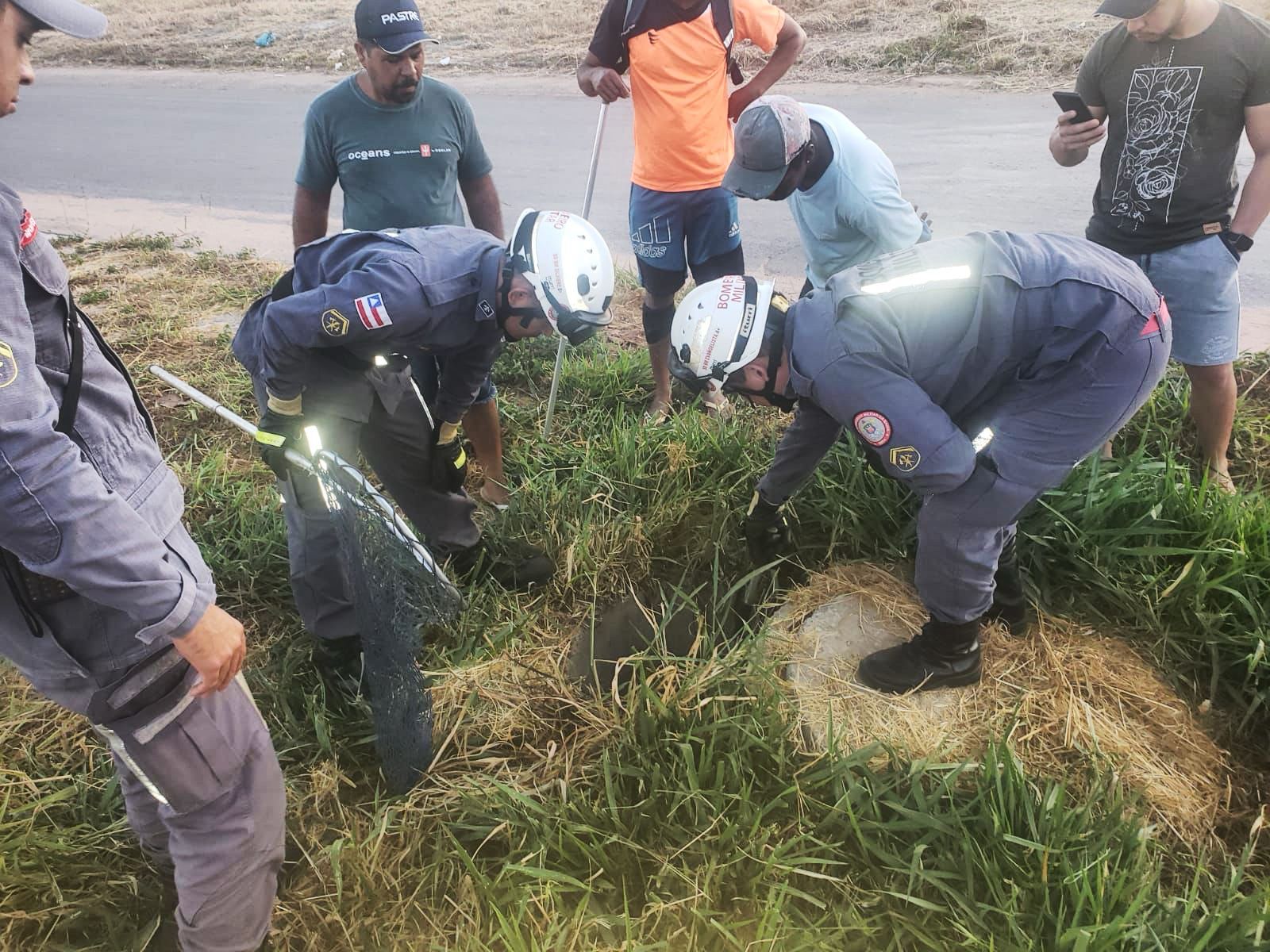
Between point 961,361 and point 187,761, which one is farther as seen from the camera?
point 961,361

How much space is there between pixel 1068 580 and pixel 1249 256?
3.63m

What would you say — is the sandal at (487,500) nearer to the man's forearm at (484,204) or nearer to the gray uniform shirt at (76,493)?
the man's forearm at (484,204)

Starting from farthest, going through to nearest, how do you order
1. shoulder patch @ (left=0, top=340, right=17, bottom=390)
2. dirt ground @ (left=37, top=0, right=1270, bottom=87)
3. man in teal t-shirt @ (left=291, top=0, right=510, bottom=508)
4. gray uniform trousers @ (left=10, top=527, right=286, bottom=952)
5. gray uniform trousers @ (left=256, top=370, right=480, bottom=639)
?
dirt ground @ (left=37, top=0, right=1270, bottom=87) → man in teal t-shirt @ (left=291, top=0, right=510, bottom=508) → gray uniform trousers @ (left=256, top=370, right=480, bottom=639) → gray uniform trousers @ (left=10, top=527, right=286, bottom=952) → shoulder patch @ (left=0, top=340, right=17, bottom=390)

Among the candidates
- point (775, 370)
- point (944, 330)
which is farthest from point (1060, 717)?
point (775, 370)

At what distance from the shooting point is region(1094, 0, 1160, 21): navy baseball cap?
9.19 ft

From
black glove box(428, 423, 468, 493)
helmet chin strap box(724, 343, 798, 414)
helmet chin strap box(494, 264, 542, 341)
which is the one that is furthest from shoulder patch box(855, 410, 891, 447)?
black glove box(428, 423, 468, 493)

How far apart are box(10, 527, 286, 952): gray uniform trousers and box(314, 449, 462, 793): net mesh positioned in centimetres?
39

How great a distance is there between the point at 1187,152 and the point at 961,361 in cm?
142

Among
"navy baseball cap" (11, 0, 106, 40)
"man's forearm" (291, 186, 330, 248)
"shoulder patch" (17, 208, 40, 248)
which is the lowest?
"man's forearm" (291, 186, 330, 248)

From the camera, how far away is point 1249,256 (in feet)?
17.2

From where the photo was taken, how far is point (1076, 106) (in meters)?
3.12

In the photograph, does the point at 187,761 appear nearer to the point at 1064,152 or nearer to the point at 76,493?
the point at 76,493

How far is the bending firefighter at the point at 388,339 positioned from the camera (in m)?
2.50

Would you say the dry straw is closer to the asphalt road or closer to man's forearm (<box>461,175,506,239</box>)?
man's forearm (<box>461,175,506,239</box>)
